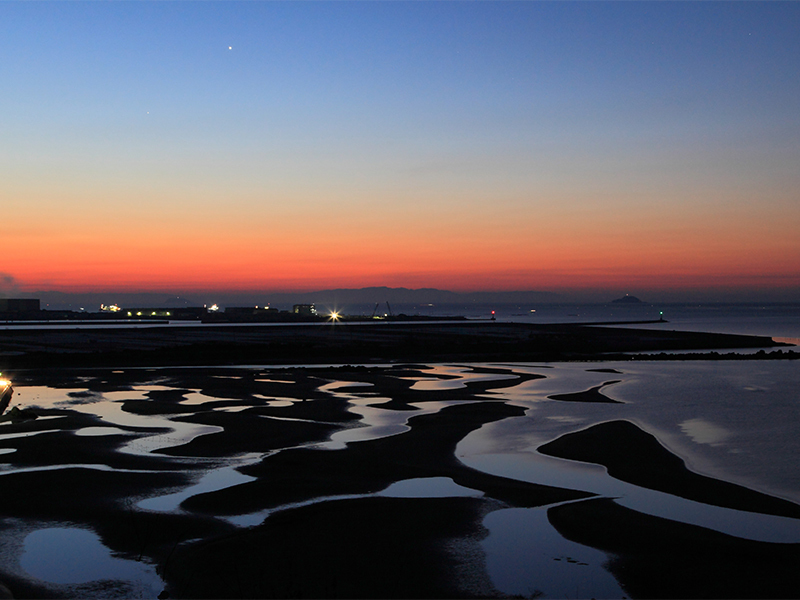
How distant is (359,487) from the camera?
1512 centimetres

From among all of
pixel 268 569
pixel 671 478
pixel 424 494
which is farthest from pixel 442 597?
pixel 671 478

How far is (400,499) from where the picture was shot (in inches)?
561

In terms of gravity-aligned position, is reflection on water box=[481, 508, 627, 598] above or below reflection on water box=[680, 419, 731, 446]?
above

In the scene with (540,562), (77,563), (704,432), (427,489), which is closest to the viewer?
(77,563)

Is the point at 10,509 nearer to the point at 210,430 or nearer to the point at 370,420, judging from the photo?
the point at 210,430

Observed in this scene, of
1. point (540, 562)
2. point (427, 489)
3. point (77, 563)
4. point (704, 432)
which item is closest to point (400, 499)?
point (427, 489)

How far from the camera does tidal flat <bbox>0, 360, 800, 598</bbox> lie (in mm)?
10141

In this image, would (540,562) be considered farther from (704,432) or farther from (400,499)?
(704,432)

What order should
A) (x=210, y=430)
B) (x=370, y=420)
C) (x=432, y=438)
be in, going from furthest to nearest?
(x=370, y=420), (x=210, y=430), (x=432, y=438)

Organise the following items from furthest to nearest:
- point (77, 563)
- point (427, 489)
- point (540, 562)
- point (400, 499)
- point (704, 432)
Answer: point (704, 432) → point (427, 489) → point (400, 499) → point (540, 562) → point (77, 563)

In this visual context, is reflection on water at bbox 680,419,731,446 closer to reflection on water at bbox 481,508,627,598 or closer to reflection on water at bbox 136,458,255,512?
reflection on water at bbox 481,508,627,598

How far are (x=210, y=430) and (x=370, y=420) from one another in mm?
5669

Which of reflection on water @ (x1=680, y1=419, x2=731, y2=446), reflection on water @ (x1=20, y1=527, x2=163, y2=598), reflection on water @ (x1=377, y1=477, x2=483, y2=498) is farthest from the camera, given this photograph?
reflection on water @ (x1=680, y1=419, x2=731, y2=446)

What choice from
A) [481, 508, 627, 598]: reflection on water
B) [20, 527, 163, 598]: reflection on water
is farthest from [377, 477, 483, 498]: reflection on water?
[20, 527, 163, 598]: reflection on water
